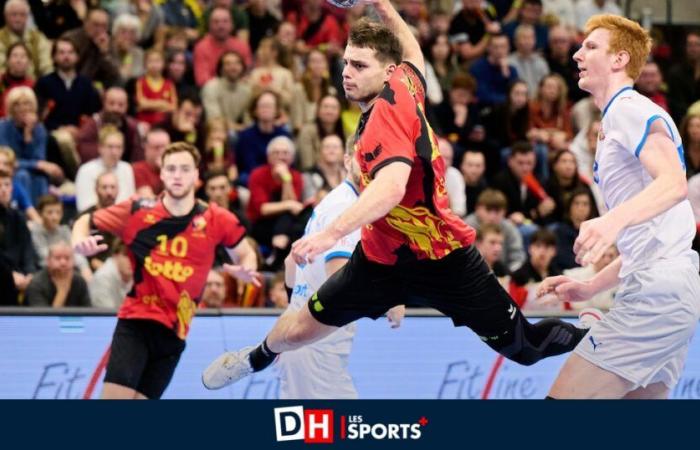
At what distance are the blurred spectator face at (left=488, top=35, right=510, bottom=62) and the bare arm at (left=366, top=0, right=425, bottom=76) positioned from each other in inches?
312

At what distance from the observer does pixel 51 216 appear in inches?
454

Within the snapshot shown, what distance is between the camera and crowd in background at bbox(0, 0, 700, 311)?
37.7ft

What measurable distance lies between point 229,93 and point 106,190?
281 cm

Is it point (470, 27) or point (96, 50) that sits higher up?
point (96, 50)

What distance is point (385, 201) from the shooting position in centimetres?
641

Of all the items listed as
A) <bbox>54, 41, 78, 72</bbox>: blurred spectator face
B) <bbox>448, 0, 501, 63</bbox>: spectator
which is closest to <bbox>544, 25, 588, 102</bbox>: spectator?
<bbox>448, 0, 501, 63</bbox>: spectator

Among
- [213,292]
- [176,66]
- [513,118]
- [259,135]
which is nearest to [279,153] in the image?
[259,135]

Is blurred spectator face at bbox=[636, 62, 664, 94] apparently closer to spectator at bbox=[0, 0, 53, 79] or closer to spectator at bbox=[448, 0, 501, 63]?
spectator at bbox=[448, 0, 501, 63]

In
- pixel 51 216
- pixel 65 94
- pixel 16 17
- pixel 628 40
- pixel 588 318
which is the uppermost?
pixel 628 40

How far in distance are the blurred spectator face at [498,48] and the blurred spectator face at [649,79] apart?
1.41 m

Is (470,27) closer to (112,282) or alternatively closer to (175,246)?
(112,282)
